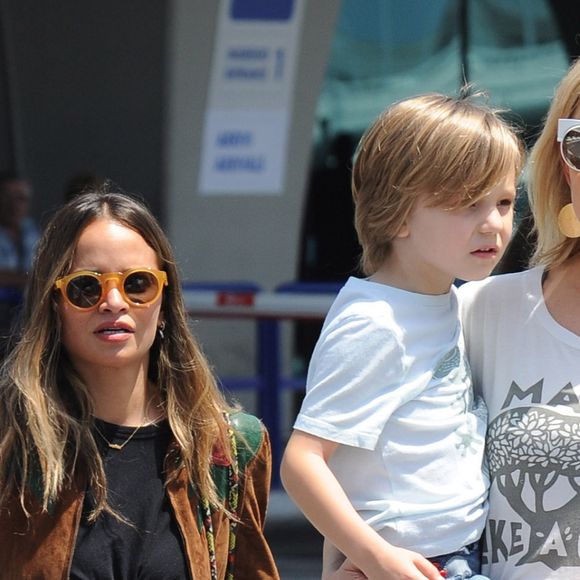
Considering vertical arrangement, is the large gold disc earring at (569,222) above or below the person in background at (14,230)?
above

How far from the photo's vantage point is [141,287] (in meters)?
2.60

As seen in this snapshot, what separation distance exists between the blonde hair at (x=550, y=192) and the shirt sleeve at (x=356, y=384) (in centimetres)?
36

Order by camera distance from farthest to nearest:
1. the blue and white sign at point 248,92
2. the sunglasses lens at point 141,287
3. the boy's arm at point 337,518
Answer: the blue and white sign at point 248,92, the sunglasses lens at point 141,287, the boy's arm at point 337,518

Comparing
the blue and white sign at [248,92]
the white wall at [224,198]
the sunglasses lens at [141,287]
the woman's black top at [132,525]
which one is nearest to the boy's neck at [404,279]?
the sunglasses lens at [141,287]

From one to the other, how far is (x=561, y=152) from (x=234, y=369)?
7460 millimetres

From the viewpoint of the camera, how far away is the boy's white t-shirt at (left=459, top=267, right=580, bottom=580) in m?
2.29

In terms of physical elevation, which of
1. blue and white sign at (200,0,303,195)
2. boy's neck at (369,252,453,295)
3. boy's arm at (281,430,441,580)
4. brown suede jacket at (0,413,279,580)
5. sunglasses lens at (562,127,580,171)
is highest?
sunglasses lens at (562,127,580,171)

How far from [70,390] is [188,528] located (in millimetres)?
348

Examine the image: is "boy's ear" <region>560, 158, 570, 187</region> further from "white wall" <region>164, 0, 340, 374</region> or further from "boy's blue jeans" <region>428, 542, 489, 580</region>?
"white wall" <region>164, 0, 340, 374</region>

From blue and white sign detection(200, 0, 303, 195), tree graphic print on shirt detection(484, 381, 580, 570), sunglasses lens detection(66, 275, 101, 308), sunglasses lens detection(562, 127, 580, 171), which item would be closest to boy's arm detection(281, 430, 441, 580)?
tree graphic print on shirt detection(484, 381, 580, 570)

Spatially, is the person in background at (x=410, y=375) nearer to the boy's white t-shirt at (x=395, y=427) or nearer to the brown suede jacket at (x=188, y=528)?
the boy's white t-shirt at (x=395, y=427)

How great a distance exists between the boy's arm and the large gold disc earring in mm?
567

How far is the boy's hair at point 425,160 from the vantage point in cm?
237

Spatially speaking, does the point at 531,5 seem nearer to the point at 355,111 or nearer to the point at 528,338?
the point at 355,111
